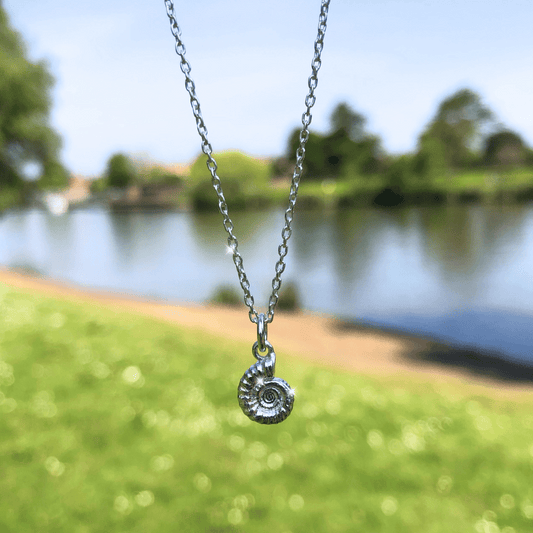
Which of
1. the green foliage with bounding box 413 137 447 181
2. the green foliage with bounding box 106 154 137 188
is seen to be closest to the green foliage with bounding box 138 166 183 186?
the green foliage with bounding box 106 154 137 188

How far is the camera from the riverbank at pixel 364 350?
14.1 metres

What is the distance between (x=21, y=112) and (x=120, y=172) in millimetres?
52348

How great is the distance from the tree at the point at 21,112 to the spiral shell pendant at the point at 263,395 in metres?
25.7

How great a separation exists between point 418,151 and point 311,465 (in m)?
47.3

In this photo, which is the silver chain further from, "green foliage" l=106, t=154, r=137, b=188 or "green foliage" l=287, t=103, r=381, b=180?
"green foliage" l=106, t=154, r=137, b=188

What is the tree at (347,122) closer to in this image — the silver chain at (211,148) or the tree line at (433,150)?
the tree line at (433,150)

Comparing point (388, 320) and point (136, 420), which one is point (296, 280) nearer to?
point (388, 320)

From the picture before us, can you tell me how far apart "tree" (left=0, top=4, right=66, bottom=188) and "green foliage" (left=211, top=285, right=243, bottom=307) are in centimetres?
1071

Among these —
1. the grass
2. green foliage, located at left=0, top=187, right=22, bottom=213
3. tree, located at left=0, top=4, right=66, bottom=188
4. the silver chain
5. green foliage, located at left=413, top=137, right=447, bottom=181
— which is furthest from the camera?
green foliage, located at left=413, top=137, right=447, bottom=181

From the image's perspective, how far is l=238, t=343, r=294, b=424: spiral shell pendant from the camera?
1828 mm

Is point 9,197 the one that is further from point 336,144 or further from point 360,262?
point 336,144

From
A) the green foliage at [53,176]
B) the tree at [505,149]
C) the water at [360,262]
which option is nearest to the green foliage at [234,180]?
the water at [360,262]

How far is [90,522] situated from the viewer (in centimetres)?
593

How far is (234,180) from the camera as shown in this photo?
165 ft
